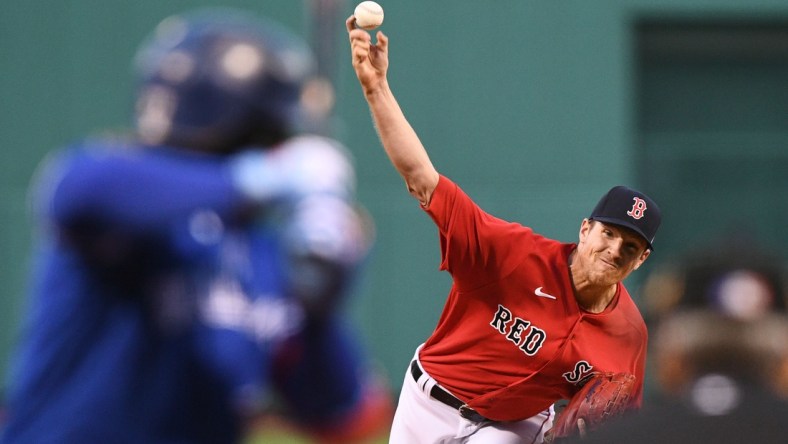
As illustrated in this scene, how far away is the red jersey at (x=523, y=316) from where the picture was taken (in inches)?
128

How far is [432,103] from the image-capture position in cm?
1221

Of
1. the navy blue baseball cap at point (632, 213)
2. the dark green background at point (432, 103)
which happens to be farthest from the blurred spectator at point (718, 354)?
the dark green background at point (432, 103)

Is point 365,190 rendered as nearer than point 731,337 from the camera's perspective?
No

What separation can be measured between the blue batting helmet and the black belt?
1500 millimetres

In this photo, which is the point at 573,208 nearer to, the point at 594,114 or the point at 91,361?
the point at 594,114

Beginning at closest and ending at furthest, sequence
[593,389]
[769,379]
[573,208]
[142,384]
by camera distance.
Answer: [769,379]
[142,384]
[593,389]
[573,208]

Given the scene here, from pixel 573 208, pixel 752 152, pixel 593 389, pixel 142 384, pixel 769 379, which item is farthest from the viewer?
pixel 752 152

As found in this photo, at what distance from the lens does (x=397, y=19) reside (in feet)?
40.1

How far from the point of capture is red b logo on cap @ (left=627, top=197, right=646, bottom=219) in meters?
2.93

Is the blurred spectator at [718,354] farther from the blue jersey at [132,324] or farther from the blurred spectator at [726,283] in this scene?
the blue jersey at [132,324]

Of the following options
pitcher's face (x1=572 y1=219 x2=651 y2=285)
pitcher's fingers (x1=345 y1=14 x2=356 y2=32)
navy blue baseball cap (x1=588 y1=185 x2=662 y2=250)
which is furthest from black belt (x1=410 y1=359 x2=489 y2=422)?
pitcher's fingers (x1=345 y1=14 x2=356 y2=32)

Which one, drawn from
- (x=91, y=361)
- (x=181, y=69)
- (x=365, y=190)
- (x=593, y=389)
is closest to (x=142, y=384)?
(x=91, y=361)

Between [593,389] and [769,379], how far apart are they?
1.31 meters

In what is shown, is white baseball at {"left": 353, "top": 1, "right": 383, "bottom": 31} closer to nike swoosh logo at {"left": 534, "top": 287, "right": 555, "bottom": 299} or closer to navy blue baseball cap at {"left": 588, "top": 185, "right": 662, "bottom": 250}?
navy blue baseball cap at {"left": 588, "top": 185, "right": 662, "bottom": 250}
